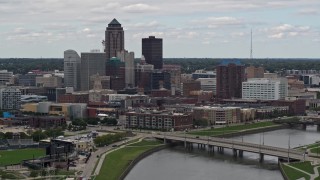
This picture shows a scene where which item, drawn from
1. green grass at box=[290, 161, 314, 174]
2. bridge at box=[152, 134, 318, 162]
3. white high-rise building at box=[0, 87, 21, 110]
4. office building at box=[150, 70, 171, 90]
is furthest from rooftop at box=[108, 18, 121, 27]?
green grass at box=[290, 161, 314, 174]

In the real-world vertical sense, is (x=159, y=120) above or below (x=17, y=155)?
above

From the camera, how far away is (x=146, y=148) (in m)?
57.9

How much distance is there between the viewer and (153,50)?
143 metres

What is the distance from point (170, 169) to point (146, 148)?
9766 millimetres

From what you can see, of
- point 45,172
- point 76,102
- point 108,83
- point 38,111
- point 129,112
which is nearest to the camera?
point 45,172

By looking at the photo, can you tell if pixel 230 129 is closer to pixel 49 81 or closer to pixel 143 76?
pixel 143 76

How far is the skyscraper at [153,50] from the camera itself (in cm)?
14212

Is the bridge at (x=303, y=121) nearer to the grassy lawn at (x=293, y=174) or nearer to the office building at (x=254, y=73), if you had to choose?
the grassy lawn at (x=293, y=174)

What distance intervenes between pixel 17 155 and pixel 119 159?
8047 millimetres

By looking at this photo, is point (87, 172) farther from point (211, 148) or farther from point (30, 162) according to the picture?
point (211, 148)

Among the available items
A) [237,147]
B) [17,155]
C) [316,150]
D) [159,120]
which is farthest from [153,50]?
[17,155]

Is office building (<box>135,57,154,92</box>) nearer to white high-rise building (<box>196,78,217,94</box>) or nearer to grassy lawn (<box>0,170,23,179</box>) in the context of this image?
white high-rise building (<box>196,78,217,94</box>)

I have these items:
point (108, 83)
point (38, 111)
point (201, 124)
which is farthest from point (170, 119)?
point (108, 83)

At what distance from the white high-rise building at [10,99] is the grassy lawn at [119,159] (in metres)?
38.3
